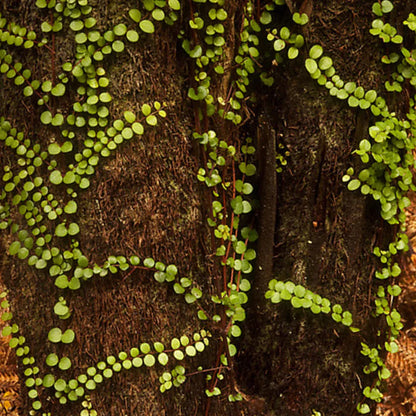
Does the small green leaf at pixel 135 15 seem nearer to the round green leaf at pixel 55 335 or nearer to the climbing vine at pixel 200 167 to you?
the climbing vine at pixel 200 167

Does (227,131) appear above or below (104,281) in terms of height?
above

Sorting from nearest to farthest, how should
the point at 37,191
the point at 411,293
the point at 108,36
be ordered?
the point at 108,36
the point at 37,191
the point at 411,293

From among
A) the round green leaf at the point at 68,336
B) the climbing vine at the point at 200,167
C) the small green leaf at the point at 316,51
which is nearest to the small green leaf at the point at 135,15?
the climbing vine at the point at 200,167

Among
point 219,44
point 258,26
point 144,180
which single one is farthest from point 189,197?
point 258,26

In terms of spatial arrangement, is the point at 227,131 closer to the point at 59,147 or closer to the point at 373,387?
the point at 59,147

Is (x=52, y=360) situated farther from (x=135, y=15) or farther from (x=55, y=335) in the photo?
(x=135, y=15)

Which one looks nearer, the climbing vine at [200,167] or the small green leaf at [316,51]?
the climbing vine at [200,167]

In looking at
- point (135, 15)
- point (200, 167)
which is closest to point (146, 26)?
point (135, 15)

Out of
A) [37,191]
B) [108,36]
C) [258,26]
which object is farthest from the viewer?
[258,26]
